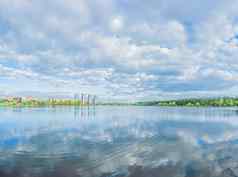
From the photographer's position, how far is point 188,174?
41.5 ft

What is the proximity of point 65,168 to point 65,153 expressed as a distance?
4594 mm

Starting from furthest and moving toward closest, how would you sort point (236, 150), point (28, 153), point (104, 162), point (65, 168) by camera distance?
point (236, 150) < point (28, 153) < point (104, 162) < point (65, 168)


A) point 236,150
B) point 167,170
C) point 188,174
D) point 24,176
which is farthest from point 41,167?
point 236,150

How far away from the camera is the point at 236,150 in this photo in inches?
795

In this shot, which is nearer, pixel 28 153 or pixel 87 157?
pixel 87 157

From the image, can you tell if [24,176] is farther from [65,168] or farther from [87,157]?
[87,157]

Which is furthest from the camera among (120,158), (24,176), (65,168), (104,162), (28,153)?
(28,153)

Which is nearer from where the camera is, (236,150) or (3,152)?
(3,152)

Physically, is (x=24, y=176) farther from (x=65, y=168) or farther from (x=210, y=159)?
(x=210, y=159)

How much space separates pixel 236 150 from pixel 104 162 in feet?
46.3

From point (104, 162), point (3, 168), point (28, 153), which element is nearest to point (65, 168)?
point (104, 162)

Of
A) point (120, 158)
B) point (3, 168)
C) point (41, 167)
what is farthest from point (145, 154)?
point (3, 168)

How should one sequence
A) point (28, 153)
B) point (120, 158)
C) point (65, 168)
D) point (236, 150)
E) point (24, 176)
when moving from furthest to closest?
point (236, 150)
point (28, 153)
point (120, 158)
point (65, 168)
point (24, 176)

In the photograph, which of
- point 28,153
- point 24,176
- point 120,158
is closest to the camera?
point 24,176
